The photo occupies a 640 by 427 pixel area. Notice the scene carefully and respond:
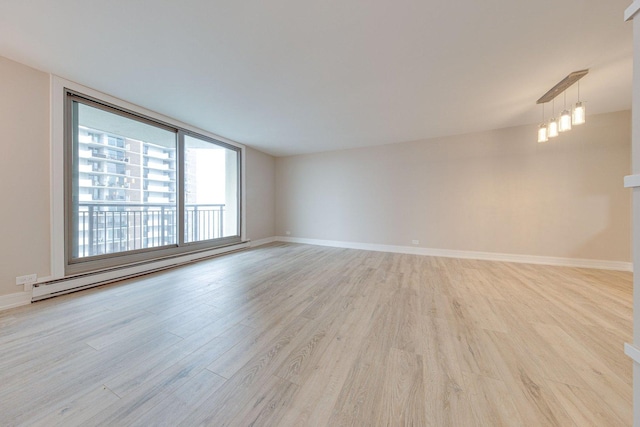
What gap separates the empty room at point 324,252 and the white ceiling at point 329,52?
0.02 m

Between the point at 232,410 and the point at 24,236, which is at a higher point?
the point at 24,236

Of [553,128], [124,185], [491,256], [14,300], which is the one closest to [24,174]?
[124,185]

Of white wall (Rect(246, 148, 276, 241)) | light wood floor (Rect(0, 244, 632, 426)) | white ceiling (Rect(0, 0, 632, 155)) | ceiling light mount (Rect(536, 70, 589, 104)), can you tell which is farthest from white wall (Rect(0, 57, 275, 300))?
ceiling light mount (Rect(536, 70, 589, 104))

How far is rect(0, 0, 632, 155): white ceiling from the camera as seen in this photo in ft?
5.08

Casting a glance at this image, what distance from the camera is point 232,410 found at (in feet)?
3.32

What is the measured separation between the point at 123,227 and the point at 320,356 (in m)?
4.08

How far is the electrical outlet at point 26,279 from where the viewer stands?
2112 mm

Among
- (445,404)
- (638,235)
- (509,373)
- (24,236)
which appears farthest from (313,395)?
(24,236)

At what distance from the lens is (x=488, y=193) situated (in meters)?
4.02

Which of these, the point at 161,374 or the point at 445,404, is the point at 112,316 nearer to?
the point at 161,374

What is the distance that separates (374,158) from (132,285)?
4986mm

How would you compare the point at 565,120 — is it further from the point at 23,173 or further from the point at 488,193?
the point at 23,173

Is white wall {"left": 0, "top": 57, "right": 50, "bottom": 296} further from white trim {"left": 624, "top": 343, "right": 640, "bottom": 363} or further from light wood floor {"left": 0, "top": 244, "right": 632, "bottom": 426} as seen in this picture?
white trim {"left": 624, "top": 343, "right": 640, "bottom": 363}

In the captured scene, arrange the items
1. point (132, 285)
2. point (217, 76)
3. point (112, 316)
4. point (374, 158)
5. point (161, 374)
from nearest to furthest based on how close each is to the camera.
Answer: point (161, 374) < point (112, 316) < point (217, 76) < point (132, 285) < point (374, 158)
